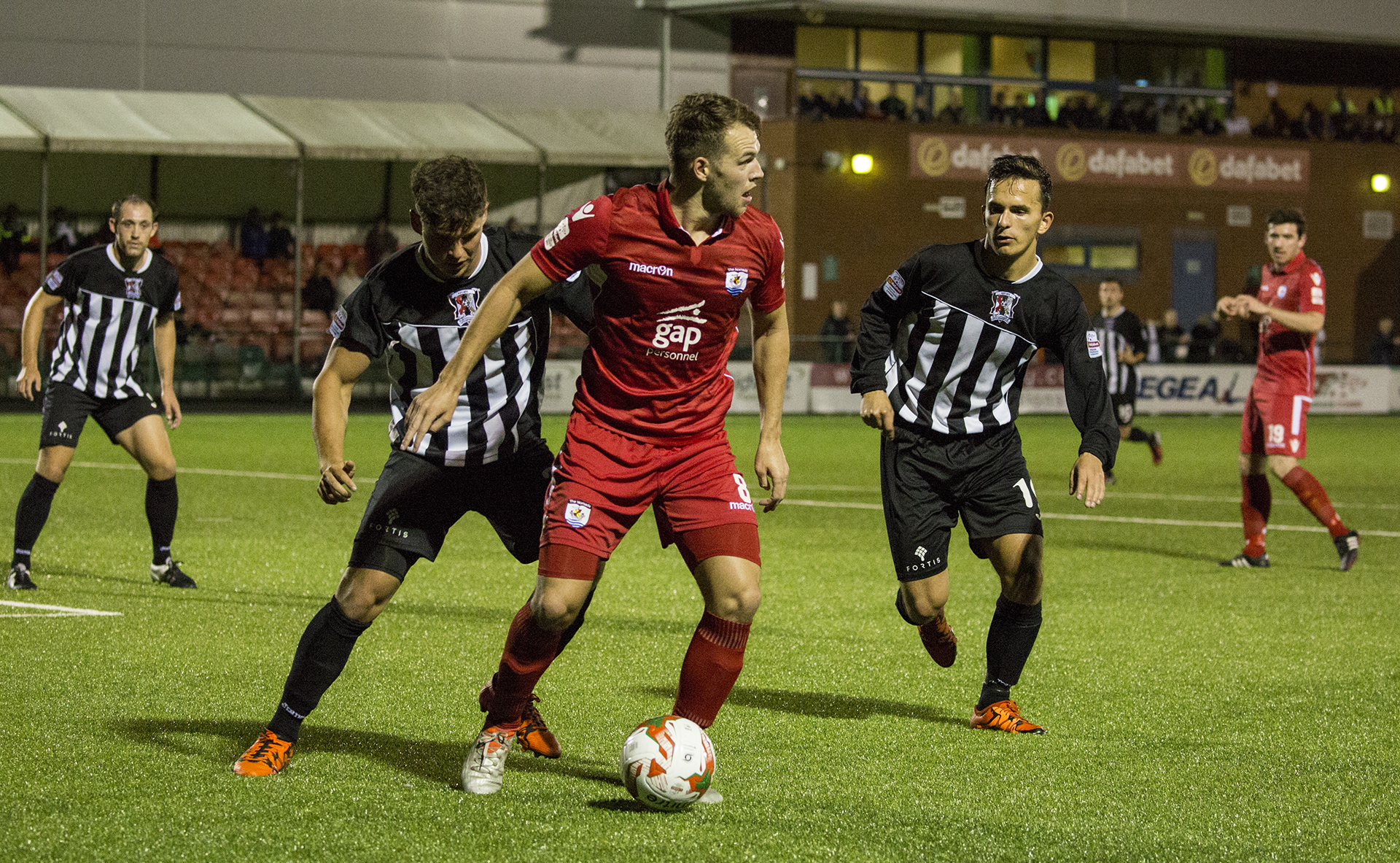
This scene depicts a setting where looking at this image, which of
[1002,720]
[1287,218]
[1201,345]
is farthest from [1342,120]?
[1002,720]

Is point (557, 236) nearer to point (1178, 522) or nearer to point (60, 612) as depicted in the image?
point (60, 612)

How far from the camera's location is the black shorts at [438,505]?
16.6ft

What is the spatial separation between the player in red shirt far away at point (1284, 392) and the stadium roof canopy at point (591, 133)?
60.8ft

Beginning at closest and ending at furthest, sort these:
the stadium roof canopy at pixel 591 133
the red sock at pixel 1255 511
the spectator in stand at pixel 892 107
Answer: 1. the red sock at pixel 1255 511
2. the stadium roof canopy at pixel 591 133
3. the spectator in stand at pixel 892 107

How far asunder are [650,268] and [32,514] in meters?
5.48

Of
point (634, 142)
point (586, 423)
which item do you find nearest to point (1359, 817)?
point (586, 423)

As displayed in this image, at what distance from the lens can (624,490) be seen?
15.8ft

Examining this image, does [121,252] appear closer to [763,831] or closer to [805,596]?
[805,596]

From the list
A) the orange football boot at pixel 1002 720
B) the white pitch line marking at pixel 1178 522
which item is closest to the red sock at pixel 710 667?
the orange football boot at pixel 1002 720

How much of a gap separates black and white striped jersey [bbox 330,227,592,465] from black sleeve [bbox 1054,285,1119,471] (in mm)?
1863

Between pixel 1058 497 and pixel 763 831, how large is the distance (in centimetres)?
1075

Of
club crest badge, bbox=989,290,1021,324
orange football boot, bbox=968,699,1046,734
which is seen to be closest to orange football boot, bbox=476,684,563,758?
orange football boot, bbox=968,699,1046,734

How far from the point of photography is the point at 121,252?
346 inches

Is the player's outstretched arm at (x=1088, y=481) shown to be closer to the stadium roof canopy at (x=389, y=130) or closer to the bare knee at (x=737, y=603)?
the bare knee at (x=737, y=603)
